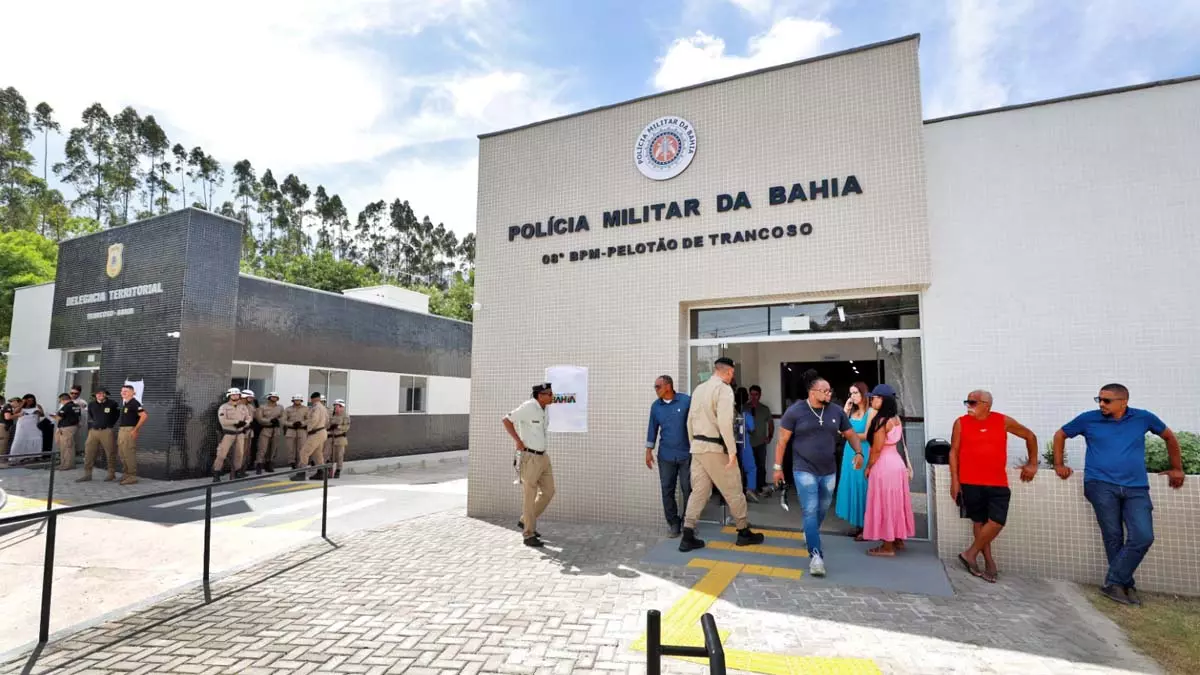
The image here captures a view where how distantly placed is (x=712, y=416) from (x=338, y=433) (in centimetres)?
992

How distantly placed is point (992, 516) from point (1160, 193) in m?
3.56

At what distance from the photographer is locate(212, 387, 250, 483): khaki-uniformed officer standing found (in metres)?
11.3

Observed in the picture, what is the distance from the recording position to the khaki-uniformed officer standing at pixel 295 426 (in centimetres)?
1248

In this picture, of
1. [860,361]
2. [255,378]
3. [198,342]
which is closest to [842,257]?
[860,361]

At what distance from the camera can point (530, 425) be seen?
657cm

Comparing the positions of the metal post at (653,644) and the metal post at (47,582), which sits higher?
the metal post at (653,644)

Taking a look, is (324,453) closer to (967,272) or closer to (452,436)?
(452,436)

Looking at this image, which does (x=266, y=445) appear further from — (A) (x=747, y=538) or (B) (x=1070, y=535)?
(B) (x=1070, y=535)

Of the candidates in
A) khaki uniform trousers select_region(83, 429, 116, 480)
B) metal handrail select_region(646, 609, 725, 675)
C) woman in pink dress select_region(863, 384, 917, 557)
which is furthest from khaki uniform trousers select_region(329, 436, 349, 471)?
metal handrail select_region(646, 609, 725, 675)

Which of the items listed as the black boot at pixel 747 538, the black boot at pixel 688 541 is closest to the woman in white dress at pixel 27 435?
the black boot at pixel 688 541

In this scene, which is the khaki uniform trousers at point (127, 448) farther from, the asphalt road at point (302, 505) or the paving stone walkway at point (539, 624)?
the paving stone walkway at point (539, 624)

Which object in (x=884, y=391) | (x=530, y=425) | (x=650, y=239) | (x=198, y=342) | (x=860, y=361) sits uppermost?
(x=650, y=239)

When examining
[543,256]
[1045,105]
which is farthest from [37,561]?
[1045,105]

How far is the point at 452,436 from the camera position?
1831 centimetres
